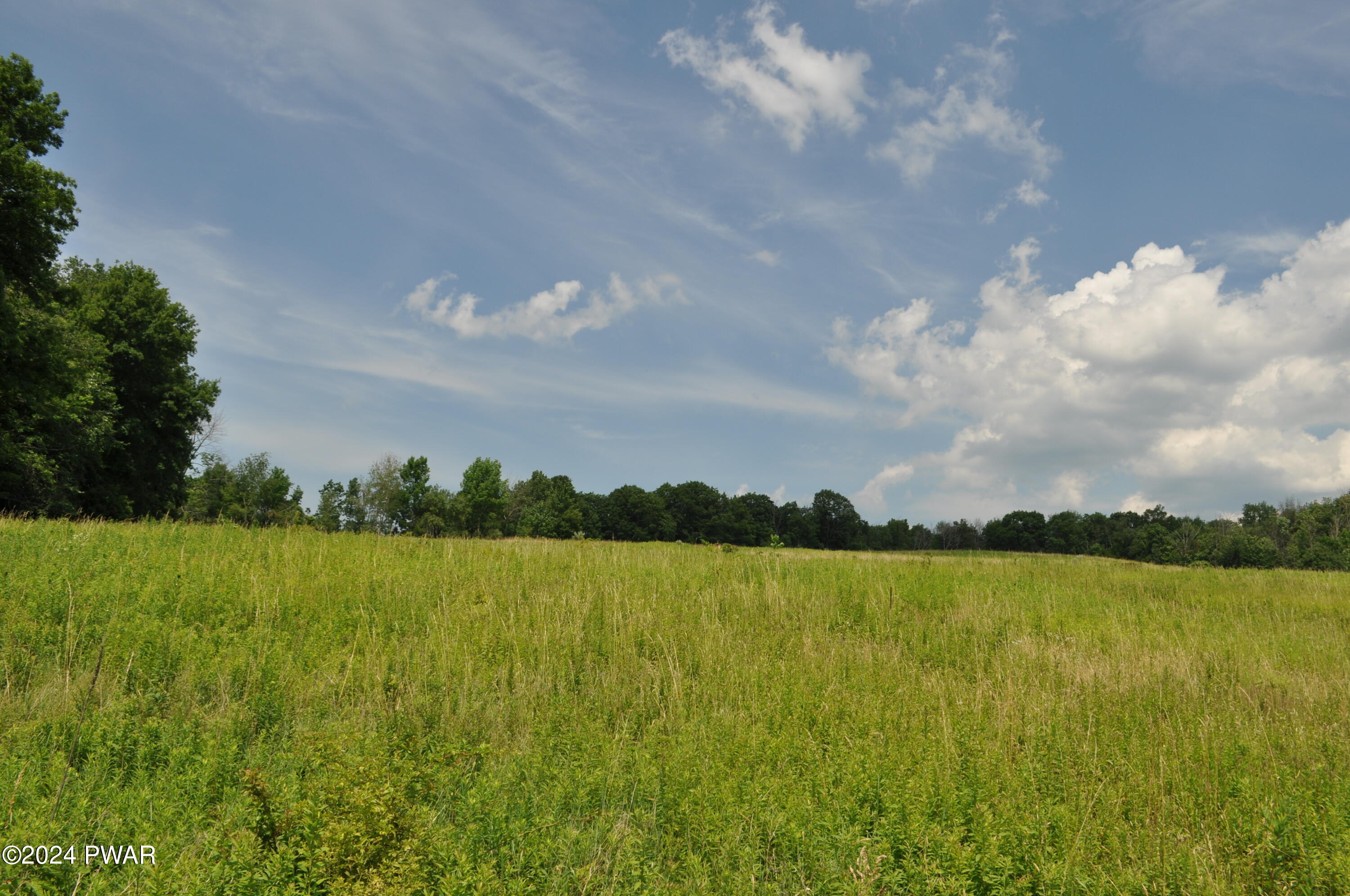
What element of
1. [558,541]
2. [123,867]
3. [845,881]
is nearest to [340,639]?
[123,867]

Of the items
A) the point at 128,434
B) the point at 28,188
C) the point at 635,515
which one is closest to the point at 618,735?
the point at 28,188

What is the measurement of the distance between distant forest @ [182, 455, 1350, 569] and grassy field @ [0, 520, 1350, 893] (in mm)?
47119

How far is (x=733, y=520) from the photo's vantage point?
11244 centimetres

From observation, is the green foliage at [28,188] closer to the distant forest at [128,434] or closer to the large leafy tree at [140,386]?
the distant forest at [128,434]

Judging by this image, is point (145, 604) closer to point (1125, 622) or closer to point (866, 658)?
point (866, 658)

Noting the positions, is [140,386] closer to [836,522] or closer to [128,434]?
[128,434]

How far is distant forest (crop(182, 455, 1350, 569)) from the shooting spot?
76688 millimetres

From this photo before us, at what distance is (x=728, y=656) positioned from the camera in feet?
26.1

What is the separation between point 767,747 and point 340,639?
5428 mm

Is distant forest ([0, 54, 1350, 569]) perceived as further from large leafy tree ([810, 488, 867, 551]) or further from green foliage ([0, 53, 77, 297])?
large leafy tree ([810, 488, 867, 551])

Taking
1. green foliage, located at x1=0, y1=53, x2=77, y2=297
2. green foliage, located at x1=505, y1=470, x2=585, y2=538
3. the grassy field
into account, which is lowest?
the grassy field

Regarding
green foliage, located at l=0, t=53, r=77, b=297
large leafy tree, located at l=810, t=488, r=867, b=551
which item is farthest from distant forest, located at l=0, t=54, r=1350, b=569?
large leafy tree, located at l=810, t=488, r=867, b=551

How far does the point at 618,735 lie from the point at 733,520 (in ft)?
353

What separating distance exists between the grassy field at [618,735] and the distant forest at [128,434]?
612 centimetres
